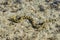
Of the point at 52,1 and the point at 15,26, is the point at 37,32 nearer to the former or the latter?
the point at 15,26

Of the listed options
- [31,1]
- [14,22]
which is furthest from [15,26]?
[31,1]

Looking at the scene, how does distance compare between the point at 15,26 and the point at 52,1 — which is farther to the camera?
the point at 52,1

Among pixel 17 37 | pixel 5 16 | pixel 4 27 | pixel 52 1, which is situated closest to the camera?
pixel 17 37

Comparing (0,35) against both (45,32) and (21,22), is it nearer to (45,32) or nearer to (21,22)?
(21,22)

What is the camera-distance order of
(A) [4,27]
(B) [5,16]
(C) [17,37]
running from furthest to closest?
(B) [5,16], (A) [4,27], (C) [17,37]

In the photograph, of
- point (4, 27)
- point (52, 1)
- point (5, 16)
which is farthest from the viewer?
point (52, 1)

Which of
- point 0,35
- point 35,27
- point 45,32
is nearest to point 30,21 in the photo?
point 35,27
